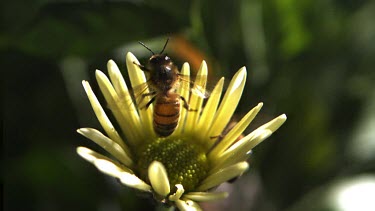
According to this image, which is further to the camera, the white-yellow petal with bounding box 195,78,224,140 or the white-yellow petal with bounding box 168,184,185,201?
the white-yellow petal with bounding box 195,78,224,140

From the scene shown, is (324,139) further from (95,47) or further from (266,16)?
(95,47)

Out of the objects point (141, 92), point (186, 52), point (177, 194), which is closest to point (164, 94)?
point (141, 92)

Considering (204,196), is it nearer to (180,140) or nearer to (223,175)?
(223,175)

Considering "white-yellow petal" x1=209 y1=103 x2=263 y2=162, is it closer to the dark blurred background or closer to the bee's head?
the bee's head

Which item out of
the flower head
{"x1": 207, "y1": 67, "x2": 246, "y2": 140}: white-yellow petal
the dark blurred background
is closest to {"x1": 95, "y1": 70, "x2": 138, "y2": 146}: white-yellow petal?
the flower head

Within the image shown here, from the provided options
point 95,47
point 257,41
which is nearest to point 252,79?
point 257,41

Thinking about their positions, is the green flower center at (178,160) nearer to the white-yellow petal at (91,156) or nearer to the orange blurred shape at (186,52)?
the white-yellow petal at (91,156)
